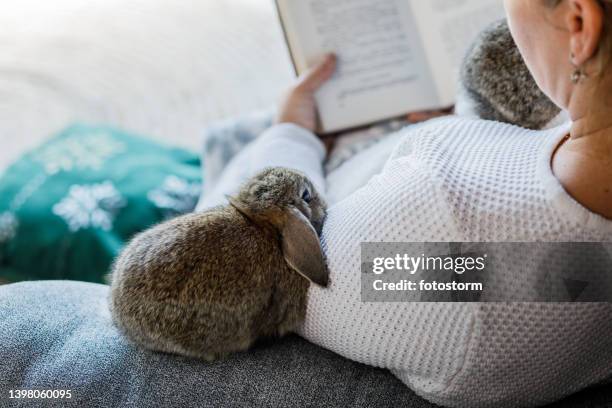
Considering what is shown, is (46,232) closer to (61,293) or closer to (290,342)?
(61,293)

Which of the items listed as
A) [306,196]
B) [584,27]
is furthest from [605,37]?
[306,196]

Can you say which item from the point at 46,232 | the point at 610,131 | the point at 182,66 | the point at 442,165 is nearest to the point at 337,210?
the point at 442,165

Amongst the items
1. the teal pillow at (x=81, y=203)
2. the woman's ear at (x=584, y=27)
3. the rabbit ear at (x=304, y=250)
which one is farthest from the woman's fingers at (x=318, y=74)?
the woman's ear at (x=584, y=27)

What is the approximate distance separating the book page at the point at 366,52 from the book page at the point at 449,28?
0.02m

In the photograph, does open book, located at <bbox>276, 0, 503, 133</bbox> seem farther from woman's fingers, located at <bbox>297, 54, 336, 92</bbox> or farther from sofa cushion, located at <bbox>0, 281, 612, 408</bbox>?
sofa cushion, located at <bbox>0, 281, 612, 408</bbox>

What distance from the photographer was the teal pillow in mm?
1287

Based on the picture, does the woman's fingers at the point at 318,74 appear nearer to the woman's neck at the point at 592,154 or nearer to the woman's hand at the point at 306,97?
the woman's hand at the point at 306,97

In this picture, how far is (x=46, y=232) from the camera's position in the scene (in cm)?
129

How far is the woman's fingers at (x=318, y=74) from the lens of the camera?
1.20 metres

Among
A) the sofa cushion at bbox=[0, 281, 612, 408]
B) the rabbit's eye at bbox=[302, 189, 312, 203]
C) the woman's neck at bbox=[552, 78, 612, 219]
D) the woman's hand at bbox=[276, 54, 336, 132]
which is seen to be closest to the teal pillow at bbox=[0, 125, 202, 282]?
the woman's hand at bbox=[276, 54, 336, 132]

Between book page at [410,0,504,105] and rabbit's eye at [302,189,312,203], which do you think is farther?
book page at [410,0,504,105]

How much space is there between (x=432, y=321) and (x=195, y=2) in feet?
5.18

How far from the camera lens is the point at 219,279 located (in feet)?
2.39

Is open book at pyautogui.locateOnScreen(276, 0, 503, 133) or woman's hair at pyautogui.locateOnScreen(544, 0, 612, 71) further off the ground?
woman's hair at pyautogui.locateOnScreen(544, 0, 612, 71)
